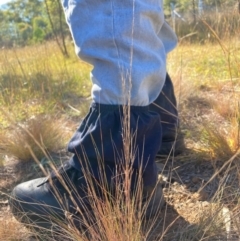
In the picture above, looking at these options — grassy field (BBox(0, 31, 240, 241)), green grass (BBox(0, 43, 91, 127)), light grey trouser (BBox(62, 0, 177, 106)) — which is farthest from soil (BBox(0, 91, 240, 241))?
green grass (BBox(0, 43, 91, 127))

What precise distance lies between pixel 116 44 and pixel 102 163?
0.26 meters

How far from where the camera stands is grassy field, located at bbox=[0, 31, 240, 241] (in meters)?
0.96

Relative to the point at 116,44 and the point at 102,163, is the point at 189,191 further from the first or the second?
the point at 116,44

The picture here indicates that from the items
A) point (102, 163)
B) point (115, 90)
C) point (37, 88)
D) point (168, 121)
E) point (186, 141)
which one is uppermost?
point (115, 90)

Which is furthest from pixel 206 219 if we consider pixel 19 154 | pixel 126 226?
pixel 19 154

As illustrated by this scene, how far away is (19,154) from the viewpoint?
1.61m

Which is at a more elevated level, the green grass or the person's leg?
the person's leg

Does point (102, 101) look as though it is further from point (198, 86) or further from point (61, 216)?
point (198, 86)

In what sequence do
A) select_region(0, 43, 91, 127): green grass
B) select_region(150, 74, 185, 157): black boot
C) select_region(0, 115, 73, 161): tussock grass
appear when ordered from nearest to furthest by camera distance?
select_region(150, 74, 185, 157): black boot, select_region(0, 115, 73, 161): tussock grass, select_region(0, 43, 91, 127): green grass

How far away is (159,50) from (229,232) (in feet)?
1.44

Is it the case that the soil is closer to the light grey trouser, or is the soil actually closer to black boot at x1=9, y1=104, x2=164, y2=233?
black boot at x1=9, y1=104, x2=164, y2=233

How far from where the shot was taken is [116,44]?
985mm

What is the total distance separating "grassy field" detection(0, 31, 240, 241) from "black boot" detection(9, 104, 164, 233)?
5cm

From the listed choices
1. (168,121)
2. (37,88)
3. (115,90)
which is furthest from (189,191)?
(37,88)
